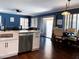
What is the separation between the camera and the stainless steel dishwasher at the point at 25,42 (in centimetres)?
489

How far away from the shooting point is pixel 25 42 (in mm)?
5051

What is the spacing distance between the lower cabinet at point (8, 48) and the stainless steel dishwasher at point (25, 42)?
0.29 m

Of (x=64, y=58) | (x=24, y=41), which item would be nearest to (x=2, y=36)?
(x=24, y=41)

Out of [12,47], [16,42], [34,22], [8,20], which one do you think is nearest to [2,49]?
[12,47]

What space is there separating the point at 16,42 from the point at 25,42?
0.52m

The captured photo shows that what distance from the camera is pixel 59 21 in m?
9.21

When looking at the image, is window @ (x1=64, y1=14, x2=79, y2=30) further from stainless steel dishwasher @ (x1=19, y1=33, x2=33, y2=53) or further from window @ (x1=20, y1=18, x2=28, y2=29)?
window @ (x1=20, y1=18, x2=28, y2=29)

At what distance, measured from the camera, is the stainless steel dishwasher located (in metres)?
4.89

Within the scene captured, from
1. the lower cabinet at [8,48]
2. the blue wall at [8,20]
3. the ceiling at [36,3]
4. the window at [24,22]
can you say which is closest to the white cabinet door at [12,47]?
the lower cabinet at [8,48]

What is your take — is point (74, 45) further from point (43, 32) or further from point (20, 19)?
point (20, 19)

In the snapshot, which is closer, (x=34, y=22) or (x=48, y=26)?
(x=48, y=26)

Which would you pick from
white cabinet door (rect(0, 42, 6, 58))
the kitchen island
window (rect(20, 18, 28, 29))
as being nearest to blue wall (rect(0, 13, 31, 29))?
window (rect(20, 18, 28, 29))

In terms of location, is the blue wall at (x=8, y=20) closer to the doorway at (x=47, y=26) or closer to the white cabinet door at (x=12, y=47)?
the doorway at (x=47, y=26)

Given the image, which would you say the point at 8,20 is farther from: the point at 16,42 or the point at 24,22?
the point at 16,42
